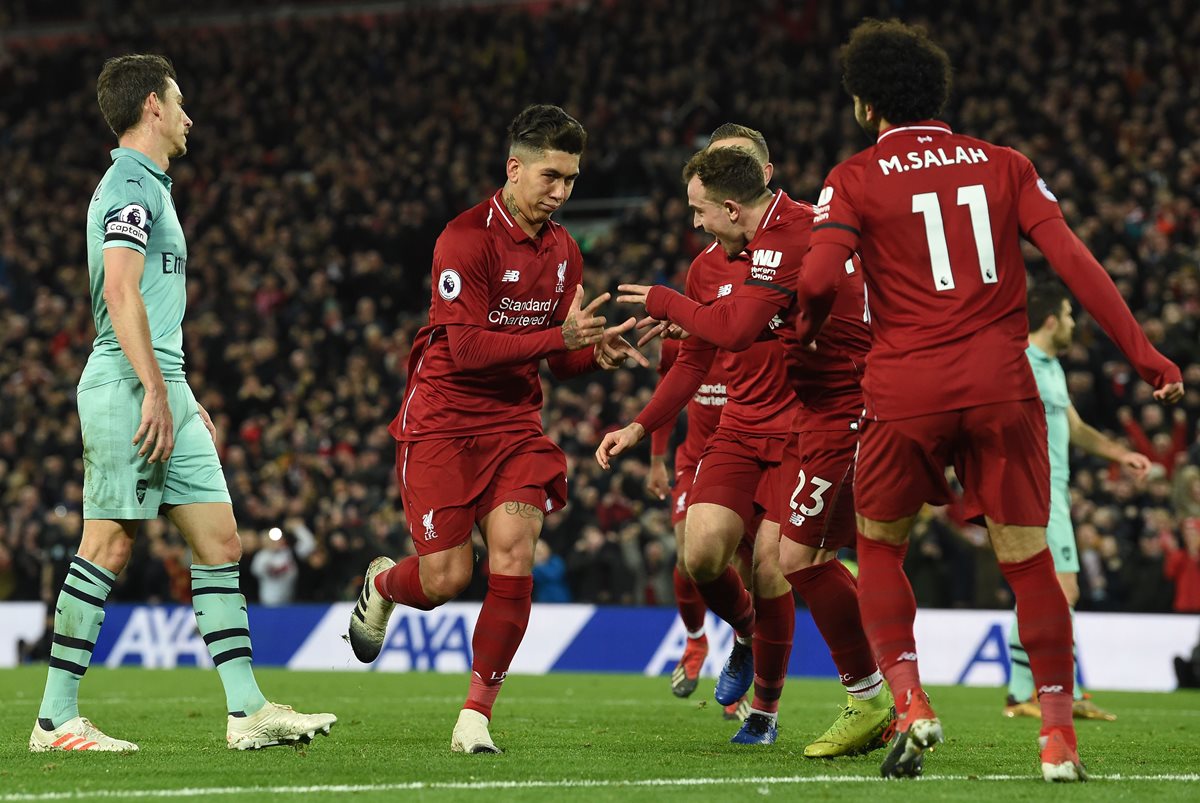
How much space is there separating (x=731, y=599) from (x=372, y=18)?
26.9 m

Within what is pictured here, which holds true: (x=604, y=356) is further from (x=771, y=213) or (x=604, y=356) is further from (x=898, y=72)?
(x=898, y=72)

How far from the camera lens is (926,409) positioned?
5.54 meters

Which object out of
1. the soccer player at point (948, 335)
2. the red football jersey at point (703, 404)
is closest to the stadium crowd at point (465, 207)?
the red football jersey at point (703, 404)

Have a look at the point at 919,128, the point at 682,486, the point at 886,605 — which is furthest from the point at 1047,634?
the point at 682,486

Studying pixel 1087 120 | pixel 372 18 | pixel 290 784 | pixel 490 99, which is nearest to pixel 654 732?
pixel 290 784

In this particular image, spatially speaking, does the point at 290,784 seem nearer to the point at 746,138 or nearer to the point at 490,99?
the point at 746,138

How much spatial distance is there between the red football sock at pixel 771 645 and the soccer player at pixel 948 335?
5.97 feet

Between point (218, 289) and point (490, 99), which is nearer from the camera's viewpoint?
point (218, 289)

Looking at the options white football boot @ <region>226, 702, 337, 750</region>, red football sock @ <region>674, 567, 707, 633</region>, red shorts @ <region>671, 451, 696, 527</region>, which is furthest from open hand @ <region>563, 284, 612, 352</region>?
red football sock @ <region>674, 567, 707, 633</region>

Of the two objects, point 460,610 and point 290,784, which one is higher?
point 290,784

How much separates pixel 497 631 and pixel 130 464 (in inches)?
67.5

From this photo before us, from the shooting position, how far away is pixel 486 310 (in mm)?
7141

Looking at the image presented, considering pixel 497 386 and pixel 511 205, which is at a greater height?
pixel 511 205

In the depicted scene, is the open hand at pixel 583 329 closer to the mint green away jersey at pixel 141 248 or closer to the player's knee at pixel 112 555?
the mint green away jersey at pixel 141 248
